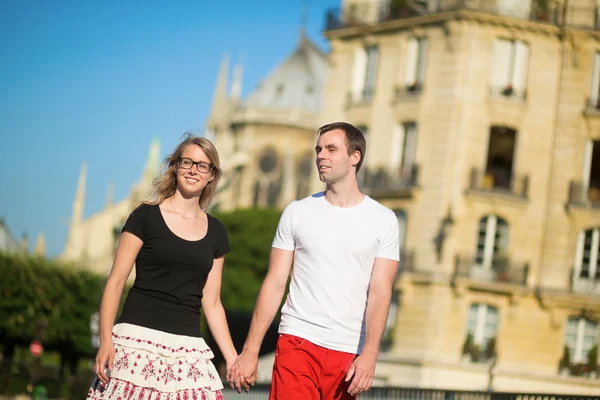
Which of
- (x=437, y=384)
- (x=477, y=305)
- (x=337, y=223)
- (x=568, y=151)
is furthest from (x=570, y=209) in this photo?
(x=337, y=223)

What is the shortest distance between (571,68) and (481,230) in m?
6.82

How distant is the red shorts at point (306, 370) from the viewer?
6.33 m

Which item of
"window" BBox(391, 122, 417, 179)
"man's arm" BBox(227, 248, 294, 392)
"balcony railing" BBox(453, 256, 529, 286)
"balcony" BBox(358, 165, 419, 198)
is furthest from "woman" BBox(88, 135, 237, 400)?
"window" BBox(391, 122, 417, 179)

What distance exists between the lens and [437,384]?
37.7 meters

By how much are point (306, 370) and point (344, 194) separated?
1076mm

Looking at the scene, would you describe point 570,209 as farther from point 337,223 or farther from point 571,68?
point 337,223

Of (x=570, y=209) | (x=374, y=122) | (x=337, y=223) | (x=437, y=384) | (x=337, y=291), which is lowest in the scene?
(x=437, y=384)

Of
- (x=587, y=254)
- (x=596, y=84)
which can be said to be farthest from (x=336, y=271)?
(x=596, y=84)

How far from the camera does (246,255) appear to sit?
60.2 metres

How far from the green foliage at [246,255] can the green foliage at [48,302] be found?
8402 mm

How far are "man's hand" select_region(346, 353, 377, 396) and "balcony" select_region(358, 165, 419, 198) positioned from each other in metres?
34.8

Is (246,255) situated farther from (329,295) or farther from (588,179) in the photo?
(329,295)

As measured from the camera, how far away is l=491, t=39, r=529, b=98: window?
40719mm

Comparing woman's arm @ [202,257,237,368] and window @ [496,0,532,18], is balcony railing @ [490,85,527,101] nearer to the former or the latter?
window @ [496,0,532,18]
